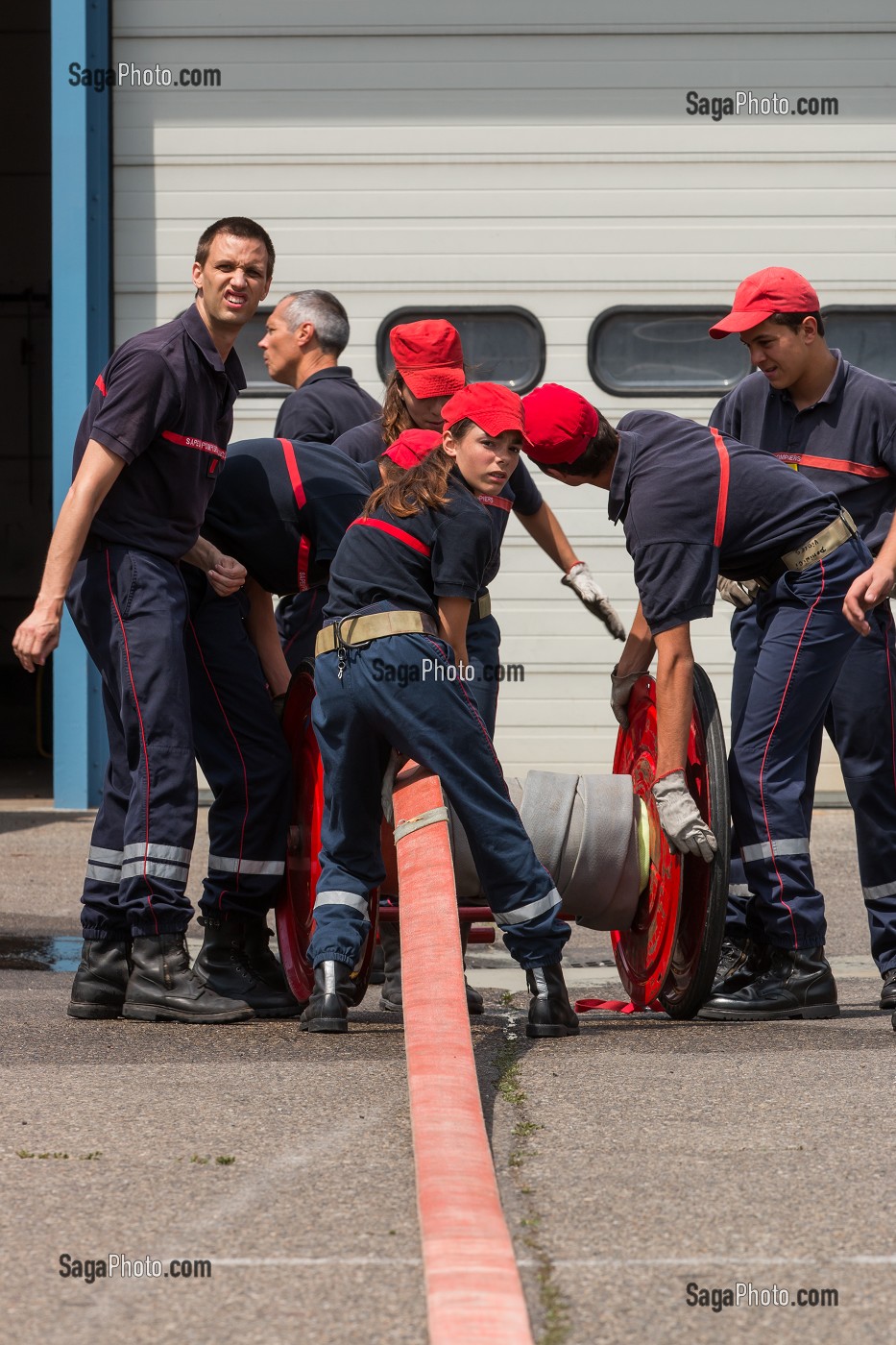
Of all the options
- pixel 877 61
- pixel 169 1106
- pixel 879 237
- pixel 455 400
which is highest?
pixel 877 61

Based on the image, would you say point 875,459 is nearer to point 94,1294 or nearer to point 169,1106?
point 169,1106

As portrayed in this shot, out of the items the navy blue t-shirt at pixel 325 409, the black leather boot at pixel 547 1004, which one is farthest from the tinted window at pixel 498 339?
the black leather boot at pixel 547 1004

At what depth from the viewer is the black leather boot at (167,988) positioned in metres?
4.04

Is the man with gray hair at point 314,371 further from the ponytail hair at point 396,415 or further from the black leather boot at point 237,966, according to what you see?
the black leather boot at point 237,966

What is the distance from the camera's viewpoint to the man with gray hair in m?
5.20

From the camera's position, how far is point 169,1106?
314 cm

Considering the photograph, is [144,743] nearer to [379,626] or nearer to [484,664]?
[379,626]

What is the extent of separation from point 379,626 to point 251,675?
0.60 m

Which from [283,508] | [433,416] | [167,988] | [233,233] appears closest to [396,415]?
[433,416]

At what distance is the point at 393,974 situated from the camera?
468cm

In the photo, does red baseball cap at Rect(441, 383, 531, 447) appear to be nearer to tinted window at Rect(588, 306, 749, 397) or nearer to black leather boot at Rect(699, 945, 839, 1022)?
black leather boot at Rect(699, 945, 839, 1022)

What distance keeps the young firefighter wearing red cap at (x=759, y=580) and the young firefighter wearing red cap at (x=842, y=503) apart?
88mm

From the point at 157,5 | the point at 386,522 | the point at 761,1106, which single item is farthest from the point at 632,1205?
the point at 157,5

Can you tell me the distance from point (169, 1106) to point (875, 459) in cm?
249
